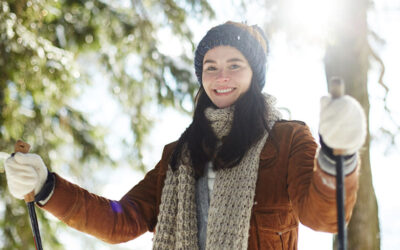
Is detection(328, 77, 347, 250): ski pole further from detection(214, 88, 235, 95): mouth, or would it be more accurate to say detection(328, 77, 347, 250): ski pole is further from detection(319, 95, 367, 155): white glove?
detection(214, 88, 235, 95): mouth

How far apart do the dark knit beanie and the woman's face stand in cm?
3

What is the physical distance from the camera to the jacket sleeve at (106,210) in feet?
6.31

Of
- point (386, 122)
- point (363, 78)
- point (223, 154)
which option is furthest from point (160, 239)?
point (386, 122)

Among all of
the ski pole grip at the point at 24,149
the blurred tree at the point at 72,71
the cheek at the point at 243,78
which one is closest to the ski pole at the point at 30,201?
the ski pole grip at the point at 24,149

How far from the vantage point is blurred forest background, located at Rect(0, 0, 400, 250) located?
3.22m

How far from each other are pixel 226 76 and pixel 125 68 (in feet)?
9.09

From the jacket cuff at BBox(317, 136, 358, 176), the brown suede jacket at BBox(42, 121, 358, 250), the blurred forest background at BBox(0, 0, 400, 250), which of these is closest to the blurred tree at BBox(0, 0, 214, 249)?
the blurred forest background at BBox(0, 0, 400, 250)

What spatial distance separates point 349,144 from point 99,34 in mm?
3292

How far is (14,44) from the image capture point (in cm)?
304

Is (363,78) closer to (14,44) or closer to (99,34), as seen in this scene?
(99,34)

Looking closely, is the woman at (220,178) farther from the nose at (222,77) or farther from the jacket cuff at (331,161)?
the jacket cuff at (331,161)

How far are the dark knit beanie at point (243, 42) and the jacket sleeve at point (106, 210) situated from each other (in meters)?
0.61

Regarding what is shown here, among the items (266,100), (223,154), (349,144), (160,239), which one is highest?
(266,100)

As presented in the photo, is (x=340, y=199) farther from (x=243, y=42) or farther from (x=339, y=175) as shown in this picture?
(x=243, y=42)
